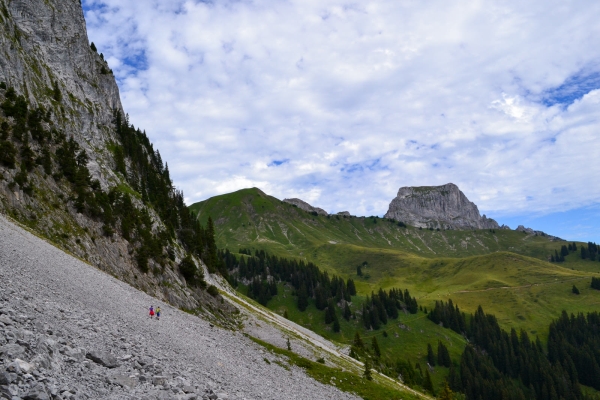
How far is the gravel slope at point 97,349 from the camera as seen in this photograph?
12.6 metres

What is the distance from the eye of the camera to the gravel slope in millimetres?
12555

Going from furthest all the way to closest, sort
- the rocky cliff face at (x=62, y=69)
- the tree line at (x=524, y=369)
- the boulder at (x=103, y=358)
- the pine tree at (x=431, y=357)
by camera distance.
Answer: the pine tree at (x=431, y=357) → the tree line at (x=524, y=369) → the rocky cliff face at (x=62, y=69) → the boulder at (x=103, y=358)

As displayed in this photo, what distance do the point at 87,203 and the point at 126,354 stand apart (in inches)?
2192

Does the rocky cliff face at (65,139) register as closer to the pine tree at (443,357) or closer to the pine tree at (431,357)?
the pine tree at (431,357)

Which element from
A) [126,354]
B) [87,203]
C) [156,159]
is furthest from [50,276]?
[156,159]

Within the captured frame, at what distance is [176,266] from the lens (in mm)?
80000

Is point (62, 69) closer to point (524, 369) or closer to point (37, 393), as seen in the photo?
point (37, 393)

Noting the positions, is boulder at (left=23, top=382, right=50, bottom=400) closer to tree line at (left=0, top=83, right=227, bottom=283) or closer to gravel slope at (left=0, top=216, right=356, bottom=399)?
gravel slope at (left=0, top=216, right=356, bottom=399)

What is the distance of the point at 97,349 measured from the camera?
1678cm

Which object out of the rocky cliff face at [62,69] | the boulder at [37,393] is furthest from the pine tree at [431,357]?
the boulder at [37,393]

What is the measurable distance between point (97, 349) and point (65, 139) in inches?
2963

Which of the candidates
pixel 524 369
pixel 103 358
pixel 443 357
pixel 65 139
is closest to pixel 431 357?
pixel 443 357

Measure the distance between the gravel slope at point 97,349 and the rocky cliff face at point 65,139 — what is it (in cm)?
1451

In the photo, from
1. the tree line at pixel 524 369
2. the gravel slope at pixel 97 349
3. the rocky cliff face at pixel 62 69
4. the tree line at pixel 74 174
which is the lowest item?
the tree line at pixel 524 369
